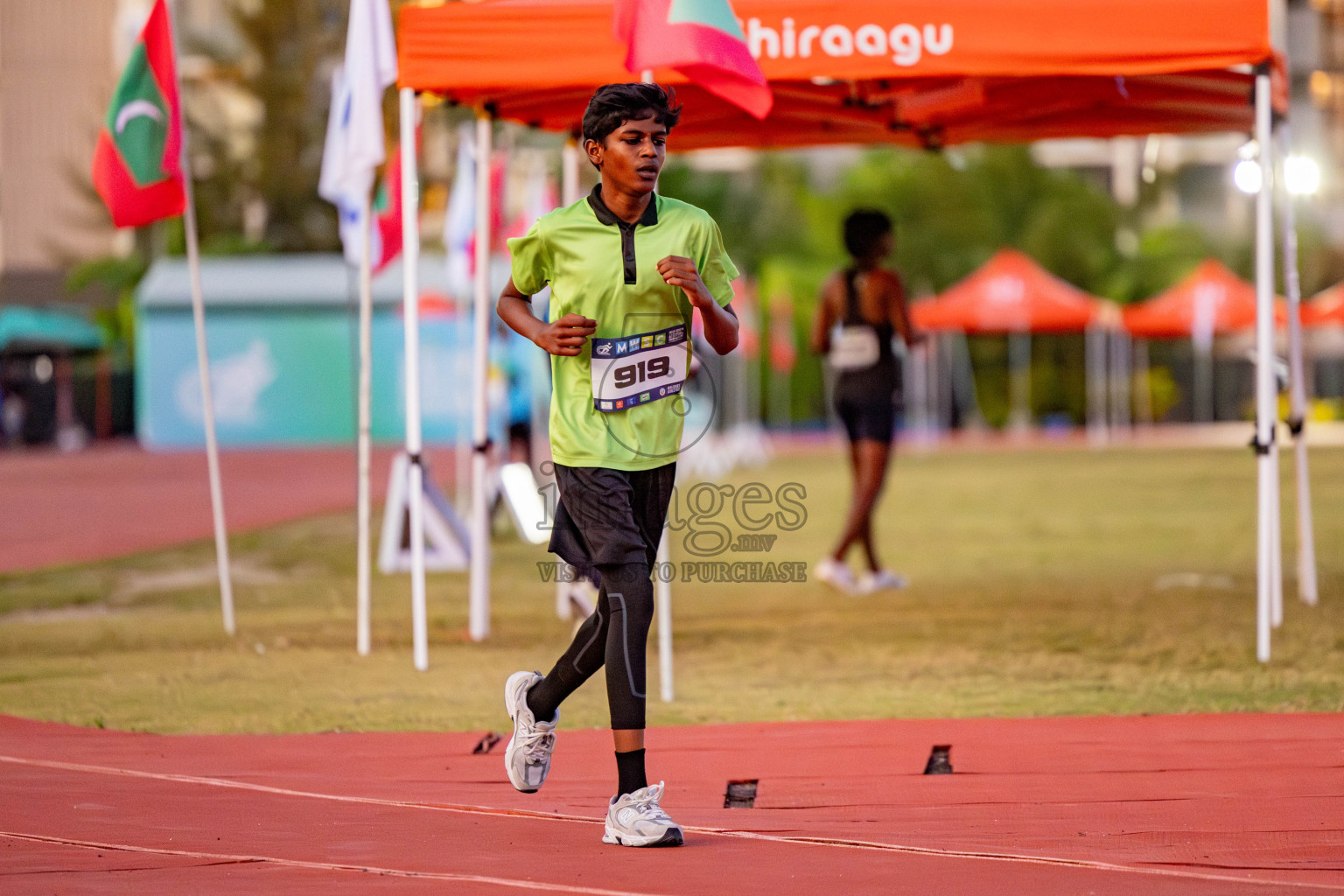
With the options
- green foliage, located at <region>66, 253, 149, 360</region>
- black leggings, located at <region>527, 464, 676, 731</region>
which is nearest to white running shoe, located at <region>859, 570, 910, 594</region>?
black leggings, located at <region>527, 464, 676, 731</region>

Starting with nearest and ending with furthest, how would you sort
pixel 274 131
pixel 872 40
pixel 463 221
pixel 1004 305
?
pixel 872 40, pixel 463 221, pixel 1004 305, pixel 274 131

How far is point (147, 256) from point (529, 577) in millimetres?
38574

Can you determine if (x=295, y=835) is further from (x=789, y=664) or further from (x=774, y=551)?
(x=774, y=551)

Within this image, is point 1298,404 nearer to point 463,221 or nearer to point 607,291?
point 607,291

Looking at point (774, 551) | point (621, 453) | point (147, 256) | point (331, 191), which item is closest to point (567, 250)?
point (621, 453)

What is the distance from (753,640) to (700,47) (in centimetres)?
319

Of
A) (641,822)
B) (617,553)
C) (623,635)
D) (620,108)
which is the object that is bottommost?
(641,822)

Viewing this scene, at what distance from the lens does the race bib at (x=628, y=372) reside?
445cm

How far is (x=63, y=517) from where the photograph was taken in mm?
16953

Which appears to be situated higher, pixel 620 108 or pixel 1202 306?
pixel 620 108

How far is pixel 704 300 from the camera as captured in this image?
171 inches

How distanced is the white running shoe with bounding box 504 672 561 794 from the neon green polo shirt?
0.70 meters

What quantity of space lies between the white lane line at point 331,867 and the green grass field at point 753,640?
5.52 feet

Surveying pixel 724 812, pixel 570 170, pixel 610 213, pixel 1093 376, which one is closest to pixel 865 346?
pixel 570 170
